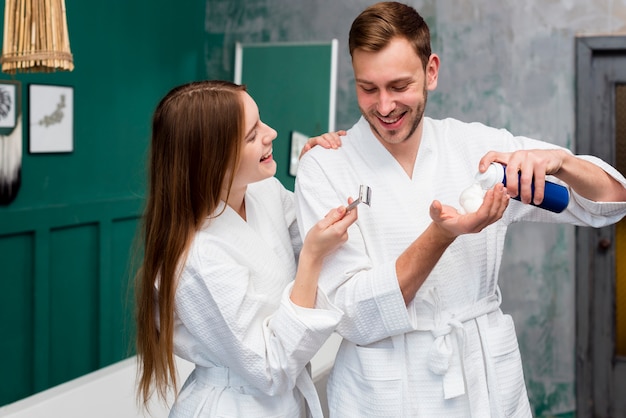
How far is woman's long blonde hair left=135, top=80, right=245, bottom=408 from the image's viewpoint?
1.52m

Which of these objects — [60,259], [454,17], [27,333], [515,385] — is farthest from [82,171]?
[515,385]

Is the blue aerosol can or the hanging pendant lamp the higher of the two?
the hanging pendant lamp

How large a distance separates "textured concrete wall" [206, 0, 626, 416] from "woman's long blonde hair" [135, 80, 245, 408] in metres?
2.67

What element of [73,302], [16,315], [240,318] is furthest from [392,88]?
[73,302]

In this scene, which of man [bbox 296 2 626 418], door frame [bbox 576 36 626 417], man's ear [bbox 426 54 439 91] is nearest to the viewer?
man [bbox 296 2 626 418]

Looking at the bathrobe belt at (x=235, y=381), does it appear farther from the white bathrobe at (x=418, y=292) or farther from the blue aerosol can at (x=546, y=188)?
the blue aerosol can at (x=546, y=188)

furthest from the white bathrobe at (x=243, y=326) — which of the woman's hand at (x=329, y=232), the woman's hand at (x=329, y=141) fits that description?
the woman's hand at (x=329, y=141)

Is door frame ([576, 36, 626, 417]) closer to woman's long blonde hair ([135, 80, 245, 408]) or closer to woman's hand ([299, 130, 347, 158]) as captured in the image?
woman's hand ([299, 130, 347, 158])

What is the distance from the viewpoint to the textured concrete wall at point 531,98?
3.89 meters

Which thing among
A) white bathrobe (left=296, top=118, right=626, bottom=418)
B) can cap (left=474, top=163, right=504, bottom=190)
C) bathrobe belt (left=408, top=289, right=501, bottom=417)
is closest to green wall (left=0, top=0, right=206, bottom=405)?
white bathrobe (left=296, top=118, right=626, bottom=418)

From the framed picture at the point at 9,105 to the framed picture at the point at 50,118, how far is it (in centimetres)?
8

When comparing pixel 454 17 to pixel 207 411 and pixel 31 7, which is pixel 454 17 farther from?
pixel 207 411

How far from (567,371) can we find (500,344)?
8.80 feet

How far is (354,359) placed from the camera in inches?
61.6
